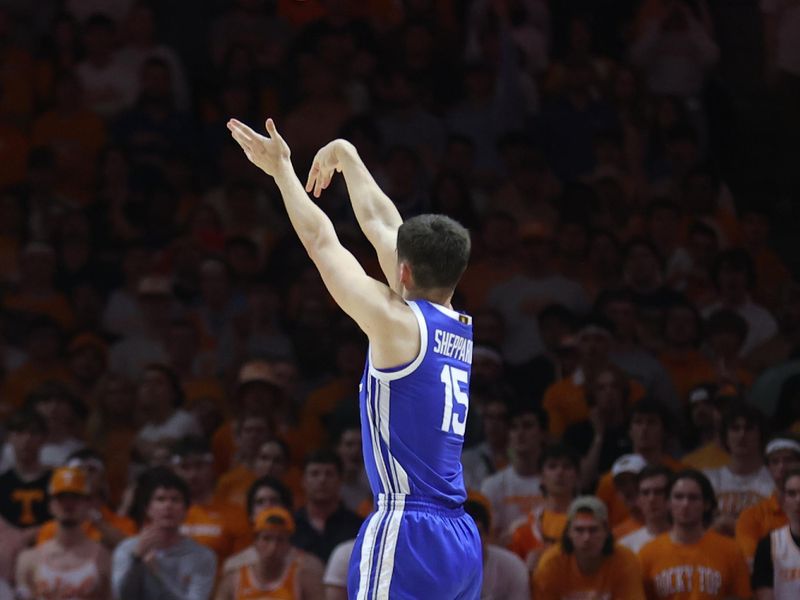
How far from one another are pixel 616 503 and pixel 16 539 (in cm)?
408

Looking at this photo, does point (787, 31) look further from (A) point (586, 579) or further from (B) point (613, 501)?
(A) point (586, 579)

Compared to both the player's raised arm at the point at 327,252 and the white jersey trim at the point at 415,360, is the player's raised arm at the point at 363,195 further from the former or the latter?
the white jersey trim at the point at 415,360

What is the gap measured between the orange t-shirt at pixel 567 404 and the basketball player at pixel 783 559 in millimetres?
1815

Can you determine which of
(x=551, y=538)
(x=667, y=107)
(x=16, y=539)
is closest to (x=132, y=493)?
(x=16, y=539)

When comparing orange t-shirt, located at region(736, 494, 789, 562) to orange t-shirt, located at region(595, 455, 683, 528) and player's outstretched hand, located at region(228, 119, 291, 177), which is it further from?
player's outstretched hand, located at region(228, 119, 291, 177)

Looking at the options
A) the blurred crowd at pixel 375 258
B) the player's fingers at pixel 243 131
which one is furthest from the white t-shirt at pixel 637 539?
the player's fingers at pixel 243 131

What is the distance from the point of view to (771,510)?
33.3 feet

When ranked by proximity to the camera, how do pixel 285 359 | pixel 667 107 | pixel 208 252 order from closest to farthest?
pixel 285 359, pixel 208 252, pixel 667 107

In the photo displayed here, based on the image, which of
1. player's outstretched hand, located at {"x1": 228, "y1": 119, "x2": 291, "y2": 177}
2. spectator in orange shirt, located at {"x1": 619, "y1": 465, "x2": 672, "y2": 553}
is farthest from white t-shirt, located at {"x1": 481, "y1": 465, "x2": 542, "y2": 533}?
player's outstretched hand, located at {"x1": 228, "y1": 119, "x2": 291, "y2": 177}

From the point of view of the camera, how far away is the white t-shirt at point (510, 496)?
1069cm

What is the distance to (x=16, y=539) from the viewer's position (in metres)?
10.7

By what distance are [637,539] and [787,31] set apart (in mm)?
6247

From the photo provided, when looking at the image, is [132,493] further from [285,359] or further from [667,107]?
[667,107]

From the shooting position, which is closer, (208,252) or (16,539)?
(16,539)
